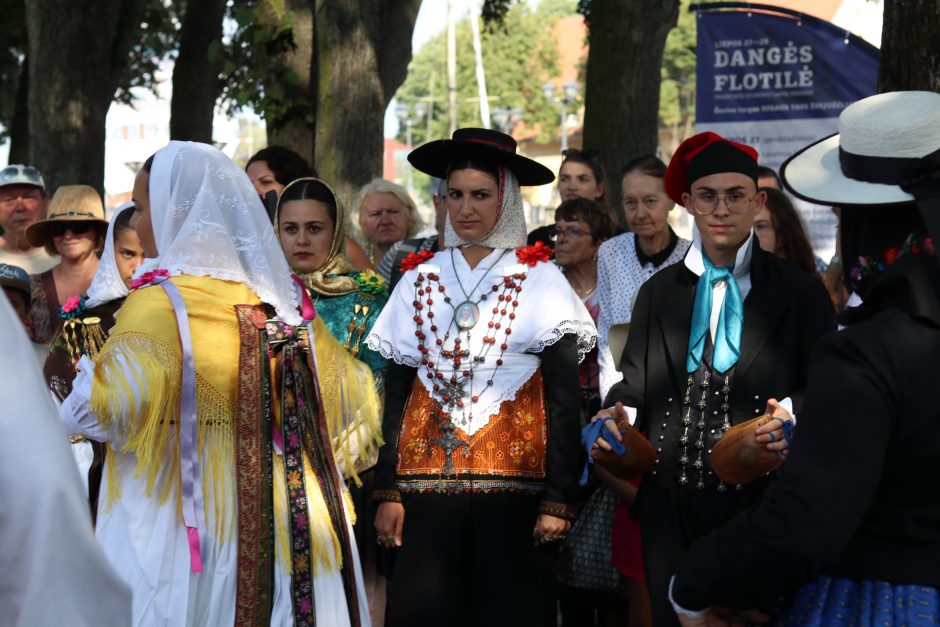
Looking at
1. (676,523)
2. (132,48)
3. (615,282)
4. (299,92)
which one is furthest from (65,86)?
(676,523)

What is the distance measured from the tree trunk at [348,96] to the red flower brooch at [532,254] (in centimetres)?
517

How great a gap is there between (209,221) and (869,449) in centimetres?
228

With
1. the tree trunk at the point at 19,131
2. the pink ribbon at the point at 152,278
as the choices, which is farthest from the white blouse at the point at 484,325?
the tree trunk at the point at 19,131

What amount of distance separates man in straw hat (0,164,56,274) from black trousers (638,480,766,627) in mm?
5402

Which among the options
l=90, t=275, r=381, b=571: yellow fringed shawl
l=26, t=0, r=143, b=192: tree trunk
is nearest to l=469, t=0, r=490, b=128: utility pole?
l=26, t=0, r=143, b=192: tree trunk

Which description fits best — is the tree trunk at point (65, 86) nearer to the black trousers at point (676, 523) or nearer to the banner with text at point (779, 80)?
the banner with text at point (779, 80)

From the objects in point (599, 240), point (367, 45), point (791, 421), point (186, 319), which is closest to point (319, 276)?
point (599, 240)

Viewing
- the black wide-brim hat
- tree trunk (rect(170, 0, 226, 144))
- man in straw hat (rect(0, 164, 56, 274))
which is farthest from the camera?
tree trunk (rect(170, 0, 226, 144))

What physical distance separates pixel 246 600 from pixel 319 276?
2166 millimetres

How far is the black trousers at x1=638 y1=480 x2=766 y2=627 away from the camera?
12.7 feet

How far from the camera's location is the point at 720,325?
4.02 metres

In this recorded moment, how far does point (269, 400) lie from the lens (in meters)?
3.99

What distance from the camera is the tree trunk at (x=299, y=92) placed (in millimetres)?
11164

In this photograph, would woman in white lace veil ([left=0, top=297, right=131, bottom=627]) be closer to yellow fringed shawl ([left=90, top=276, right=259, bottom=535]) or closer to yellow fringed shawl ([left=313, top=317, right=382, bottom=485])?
yellow fringed shawl ([left=90, top=276, right=259, bottom=535])
